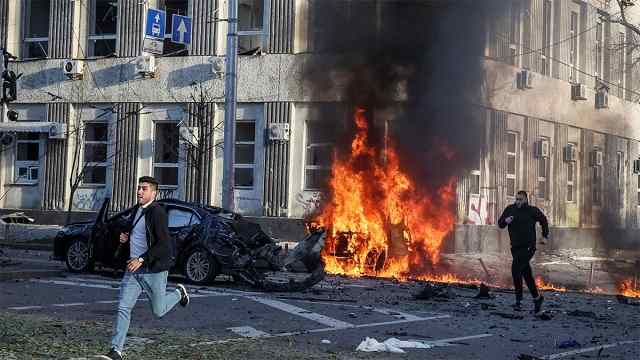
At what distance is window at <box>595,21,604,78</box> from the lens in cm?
3073

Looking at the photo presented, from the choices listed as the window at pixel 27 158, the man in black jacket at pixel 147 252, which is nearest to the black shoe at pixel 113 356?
the man in black jacket at pixel 147 252

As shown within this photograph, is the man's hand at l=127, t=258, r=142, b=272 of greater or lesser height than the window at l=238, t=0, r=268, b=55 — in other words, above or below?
below

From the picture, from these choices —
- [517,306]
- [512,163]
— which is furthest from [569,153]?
[517,306]

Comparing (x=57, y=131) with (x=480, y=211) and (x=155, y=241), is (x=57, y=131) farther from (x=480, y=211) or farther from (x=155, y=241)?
(x=155, y=241)

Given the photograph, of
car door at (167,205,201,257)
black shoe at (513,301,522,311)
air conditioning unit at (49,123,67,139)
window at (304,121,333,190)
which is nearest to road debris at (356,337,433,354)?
black shoe at (513,301,522,311)

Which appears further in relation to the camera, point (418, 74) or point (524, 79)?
point (524, 79)

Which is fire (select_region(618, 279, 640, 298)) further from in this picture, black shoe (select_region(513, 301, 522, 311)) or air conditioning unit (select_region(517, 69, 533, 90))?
air conditioning unit (select_region(517, 69, 533, 90))

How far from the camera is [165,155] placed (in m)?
27.9

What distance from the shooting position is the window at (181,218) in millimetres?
15352

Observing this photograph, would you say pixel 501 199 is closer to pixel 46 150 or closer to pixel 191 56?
pixel 191 56

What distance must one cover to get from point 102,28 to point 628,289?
18.6 m

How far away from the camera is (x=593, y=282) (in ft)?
67.5

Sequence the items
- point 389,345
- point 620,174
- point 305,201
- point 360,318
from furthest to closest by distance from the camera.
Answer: point 620,174
point 305,201
point 360,318
point 389,345

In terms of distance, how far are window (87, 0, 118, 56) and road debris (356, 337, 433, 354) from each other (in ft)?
69.3
